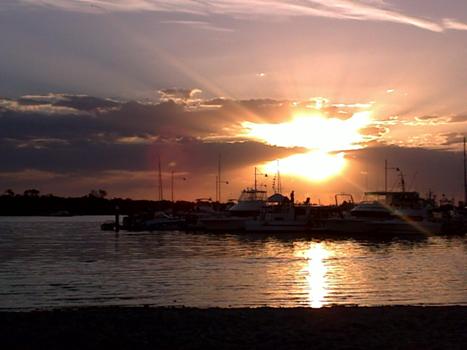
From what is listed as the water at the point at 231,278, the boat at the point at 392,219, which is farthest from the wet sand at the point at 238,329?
the boat at the point at 392,219

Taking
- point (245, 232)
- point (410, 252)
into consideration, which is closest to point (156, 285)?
point (410, 252)

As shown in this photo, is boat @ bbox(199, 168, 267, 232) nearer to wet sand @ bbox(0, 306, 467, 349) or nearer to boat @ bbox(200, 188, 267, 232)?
boat @ bbox(200, 188, 267, 232)

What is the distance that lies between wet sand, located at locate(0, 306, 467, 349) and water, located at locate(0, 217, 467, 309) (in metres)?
5.58

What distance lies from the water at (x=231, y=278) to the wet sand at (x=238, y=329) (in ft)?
18.3

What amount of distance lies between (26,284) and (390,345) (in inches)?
856

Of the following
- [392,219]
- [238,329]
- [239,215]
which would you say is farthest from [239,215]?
[238,329]

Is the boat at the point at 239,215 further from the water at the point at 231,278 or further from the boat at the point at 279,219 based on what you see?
the water at the point at 231,278

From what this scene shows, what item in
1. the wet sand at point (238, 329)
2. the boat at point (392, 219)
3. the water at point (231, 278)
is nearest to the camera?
the wet sand at point (238, 329)

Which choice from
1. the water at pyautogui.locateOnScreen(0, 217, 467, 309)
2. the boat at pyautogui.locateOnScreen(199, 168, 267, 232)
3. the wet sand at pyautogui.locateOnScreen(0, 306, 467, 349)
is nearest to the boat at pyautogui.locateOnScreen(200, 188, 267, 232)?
the boat at pyautogui.locateOnScreen(199, 168, 267, 232)

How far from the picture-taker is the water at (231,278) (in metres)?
26.7

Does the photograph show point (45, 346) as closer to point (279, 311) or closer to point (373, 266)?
point (279, 311)

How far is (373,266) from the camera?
1735 inches

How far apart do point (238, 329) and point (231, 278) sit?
19020 millimetres

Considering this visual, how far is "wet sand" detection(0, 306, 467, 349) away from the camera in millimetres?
14797
